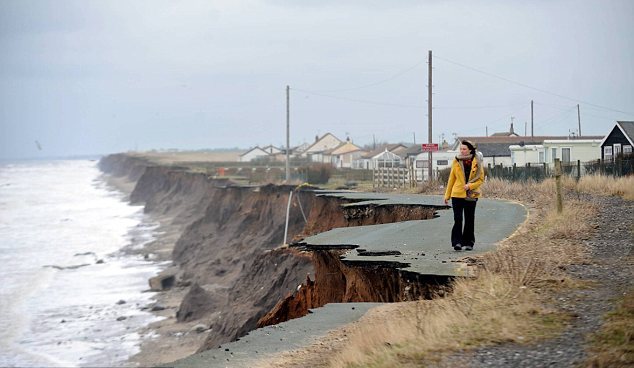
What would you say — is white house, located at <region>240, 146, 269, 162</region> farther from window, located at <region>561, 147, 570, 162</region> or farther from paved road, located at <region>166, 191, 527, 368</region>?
paved road, located at <region>166, 191, 527, 368</region>

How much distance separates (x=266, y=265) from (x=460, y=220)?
15590 mm

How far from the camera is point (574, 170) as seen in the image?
3806cm

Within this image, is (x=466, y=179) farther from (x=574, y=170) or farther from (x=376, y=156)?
(x=376, y=156)

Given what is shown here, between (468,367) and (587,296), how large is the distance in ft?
8.21

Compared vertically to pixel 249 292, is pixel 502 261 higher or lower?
higher

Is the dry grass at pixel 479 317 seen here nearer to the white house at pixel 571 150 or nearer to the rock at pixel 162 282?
the rock at pixel 162 282

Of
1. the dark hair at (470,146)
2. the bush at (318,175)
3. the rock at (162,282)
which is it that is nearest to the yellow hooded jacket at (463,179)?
the dark hair at (470,146)

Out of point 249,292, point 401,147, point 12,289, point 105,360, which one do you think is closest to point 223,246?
point 12,289

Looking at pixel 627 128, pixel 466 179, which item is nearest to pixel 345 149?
pixel 627 128

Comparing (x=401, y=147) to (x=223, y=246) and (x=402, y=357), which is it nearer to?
(x=223, y=246)

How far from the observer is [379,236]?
1672 centimetres

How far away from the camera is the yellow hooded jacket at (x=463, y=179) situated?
12.5 meters

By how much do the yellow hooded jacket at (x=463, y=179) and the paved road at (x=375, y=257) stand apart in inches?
35.7

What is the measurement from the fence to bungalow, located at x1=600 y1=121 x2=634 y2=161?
239 inches
